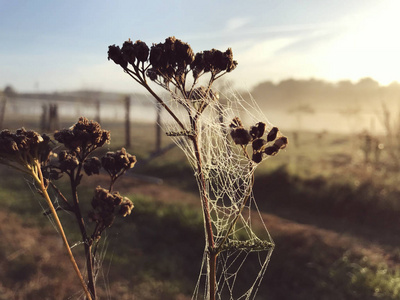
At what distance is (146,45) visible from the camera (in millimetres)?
2355

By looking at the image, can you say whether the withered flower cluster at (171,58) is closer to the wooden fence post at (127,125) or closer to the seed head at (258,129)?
the seed head at (258,129)

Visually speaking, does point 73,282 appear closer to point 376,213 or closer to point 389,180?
point 376,213

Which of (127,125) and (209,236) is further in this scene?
(127,125)

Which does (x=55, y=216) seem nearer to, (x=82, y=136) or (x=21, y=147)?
(x=21, y=147)

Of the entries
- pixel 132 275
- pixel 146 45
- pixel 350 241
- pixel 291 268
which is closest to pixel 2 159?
pixel 146 45

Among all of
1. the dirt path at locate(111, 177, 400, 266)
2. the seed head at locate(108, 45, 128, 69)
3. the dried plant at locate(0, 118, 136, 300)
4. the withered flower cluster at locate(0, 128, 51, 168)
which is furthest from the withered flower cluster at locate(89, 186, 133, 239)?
the dirt path at locate(111, 177, 400, 266)

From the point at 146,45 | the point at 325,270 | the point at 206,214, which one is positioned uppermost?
the point at 146,45

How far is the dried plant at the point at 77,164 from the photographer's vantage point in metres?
2.19

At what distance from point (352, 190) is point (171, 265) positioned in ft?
27.2

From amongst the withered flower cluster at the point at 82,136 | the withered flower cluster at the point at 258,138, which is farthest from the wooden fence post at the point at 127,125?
the withered flower cluster at the point at 258,138

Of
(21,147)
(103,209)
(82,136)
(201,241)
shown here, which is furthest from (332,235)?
(21,147)

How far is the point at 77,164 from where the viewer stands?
2486 millimetres

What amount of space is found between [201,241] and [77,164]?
831cm

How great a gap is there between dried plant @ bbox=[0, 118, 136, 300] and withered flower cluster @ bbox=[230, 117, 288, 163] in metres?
0.82
